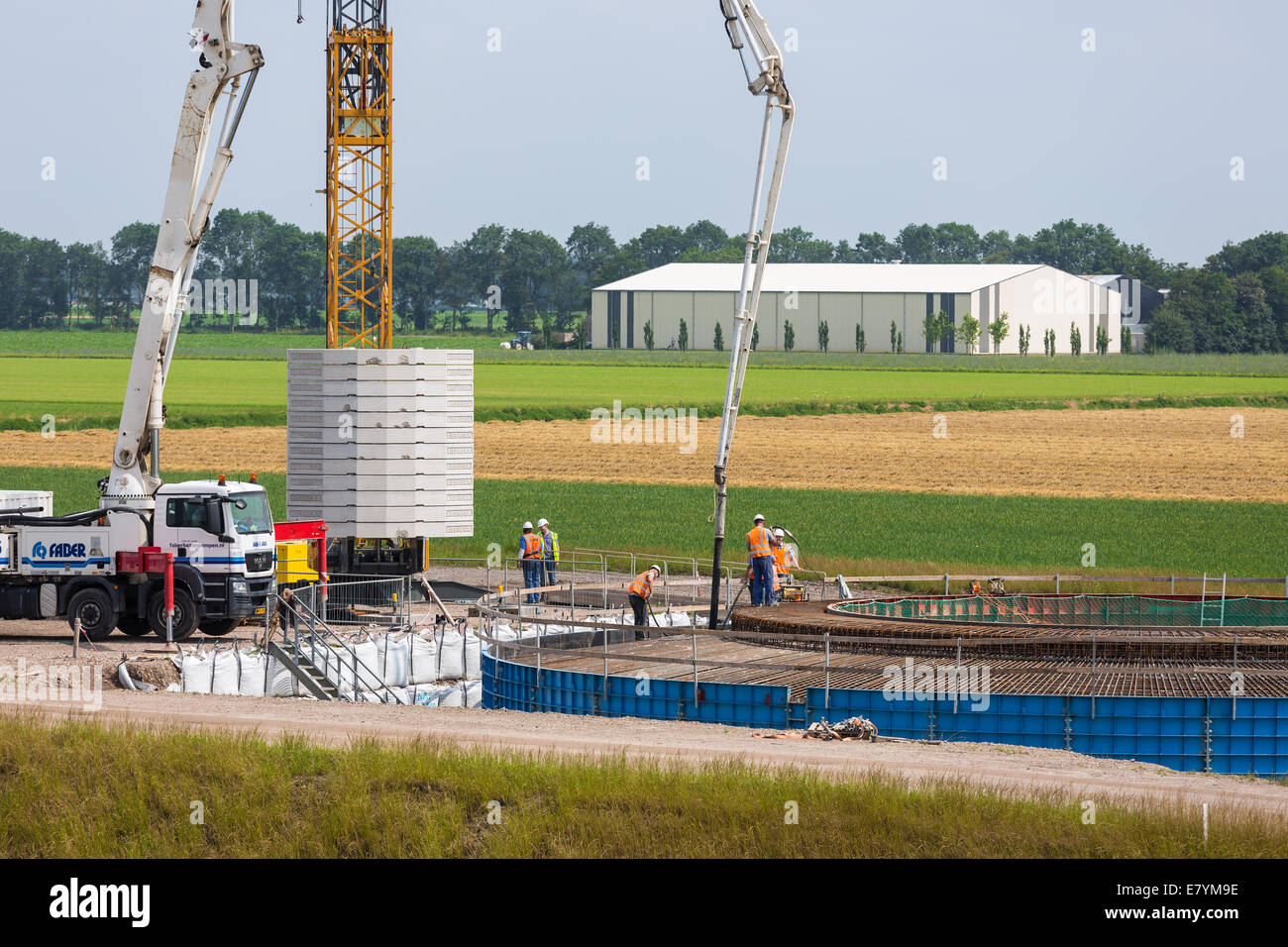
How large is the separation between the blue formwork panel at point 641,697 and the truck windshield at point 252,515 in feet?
24.2

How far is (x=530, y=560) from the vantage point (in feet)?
106

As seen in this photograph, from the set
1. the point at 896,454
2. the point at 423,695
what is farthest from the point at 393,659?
the point at 896,454

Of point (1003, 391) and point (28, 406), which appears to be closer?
point (28, 406)

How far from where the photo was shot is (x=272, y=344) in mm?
147875

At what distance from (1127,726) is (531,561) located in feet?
48.8

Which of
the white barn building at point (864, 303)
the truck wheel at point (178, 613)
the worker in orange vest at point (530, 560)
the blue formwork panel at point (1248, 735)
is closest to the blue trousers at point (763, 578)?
the worker in orange vest at point (530, 560)

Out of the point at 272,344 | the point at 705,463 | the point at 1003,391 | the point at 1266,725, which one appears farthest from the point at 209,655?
the point at 272,344

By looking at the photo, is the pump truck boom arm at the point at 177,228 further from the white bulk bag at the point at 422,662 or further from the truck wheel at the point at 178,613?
the white bulk bag at the point at 422,662

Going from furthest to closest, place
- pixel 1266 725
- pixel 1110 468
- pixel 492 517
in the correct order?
pixel 1110 468 → pixel 492 517 → pixel 1266 725

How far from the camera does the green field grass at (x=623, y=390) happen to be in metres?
80.9

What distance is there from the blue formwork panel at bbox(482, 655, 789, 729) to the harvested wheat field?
34952 millimetres

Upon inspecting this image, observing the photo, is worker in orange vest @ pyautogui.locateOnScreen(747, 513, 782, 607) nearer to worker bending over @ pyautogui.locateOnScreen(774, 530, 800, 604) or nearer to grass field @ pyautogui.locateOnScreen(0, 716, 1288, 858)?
worker bending over @ pyautogui.locateOnScreen(774, 530, 800, 604)
